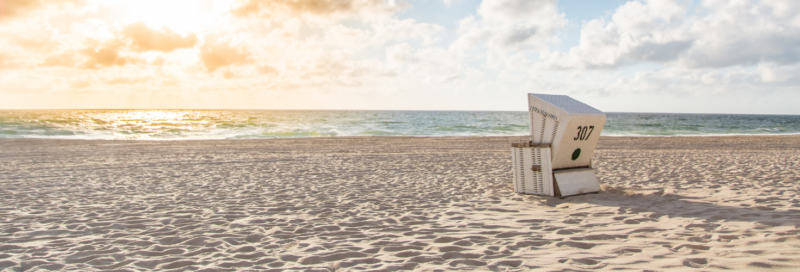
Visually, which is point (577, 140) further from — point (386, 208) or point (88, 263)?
point (88, 263)

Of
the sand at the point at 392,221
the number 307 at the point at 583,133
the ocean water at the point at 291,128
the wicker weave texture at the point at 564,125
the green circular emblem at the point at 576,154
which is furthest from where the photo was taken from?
the ocean water at the point at 291,128

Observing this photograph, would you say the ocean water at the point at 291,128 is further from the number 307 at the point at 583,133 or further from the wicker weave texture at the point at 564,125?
the number 307 at the point at 583,133

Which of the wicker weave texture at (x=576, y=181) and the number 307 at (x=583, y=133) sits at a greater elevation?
the number 307 at (x=583, y=133)

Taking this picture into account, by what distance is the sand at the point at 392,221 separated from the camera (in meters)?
3.42

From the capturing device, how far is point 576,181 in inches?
233

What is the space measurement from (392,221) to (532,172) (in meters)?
2.38

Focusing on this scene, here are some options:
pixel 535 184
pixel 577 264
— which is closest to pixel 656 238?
pixel 577 264

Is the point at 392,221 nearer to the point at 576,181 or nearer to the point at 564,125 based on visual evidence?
the point at 564,125

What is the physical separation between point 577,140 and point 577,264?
2.98 meters

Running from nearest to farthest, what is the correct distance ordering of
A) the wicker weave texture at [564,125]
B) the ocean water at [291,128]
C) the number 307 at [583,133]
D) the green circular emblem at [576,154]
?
the wicker weave texture at [564,125]
the number 307 at [583,133]
the green circular emblem at [576,154]
the ocean water at [291,128]

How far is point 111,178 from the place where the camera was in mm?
8016

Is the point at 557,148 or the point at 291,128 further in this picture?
the point at 291,128

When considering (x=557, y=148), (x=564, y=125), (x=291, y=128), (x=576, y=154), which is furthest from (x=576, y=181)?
(x=291, y=128)

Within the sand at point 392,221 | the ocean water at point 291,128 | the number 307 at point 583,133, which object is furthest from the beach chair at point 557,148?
the ocean water at point 291,128
